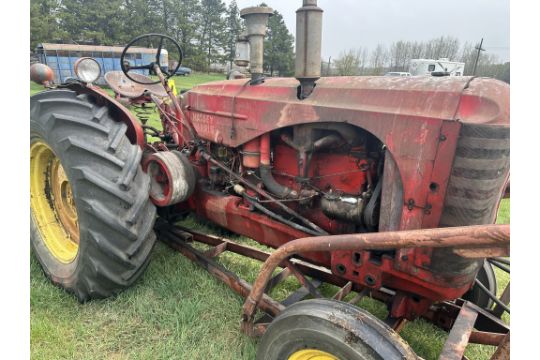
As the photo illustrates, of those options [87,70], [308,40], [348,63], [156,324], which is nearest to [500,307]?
[308,40]

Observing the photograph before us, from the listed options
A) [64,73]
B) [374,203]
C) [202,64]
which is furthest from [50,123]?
[202,64]

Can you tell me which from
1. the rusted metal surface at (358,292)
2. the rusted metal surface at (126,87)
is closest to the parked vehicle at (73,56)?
the rusted metal surface at (126,87)

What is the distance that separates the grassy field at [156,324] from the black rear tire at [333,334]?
575 millimetres

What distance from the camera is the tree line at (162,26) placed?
31.5 metres

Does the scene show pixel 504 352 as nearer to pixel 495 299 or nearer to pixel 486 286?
pixel 495 299

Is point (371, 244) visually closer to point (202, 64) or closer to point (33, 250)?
point (33, 250)

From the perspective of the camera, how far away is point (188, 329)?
2.33 m

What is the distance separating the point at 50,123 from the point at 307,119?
1.68 metres

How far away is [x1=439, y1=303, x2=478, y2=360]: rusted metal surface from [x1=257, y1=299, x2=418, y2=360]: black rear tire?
9.7 inches

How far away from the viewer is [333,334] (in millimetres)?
1503

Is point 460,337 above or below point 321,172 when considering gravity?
below

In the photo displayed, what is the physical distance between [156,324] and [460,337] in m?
1.77

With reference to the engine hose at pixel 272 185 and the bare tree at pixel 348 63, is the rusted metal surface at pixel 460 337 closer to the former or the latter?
the engine hose at pixel 272 185

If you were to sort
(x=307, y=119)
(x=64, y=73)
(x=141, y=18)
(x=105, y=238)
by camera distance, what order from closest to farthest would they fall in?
(x=307, y=119) → (x=105, y=238) → (x=64, y=73) → (x=141, y=18)
